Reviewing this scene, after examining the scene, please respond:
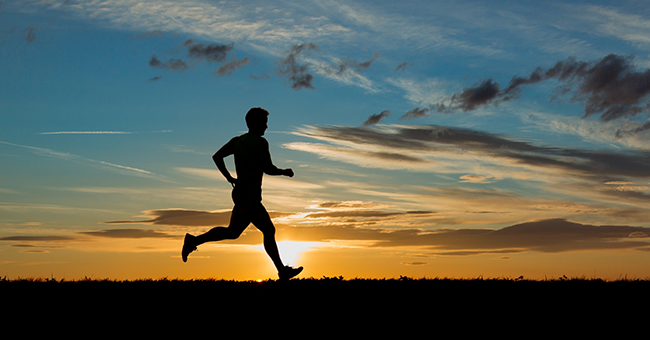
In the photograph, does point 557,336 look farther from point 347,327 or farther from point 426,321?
point 347,327

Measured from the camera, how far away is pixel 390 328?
597 cm

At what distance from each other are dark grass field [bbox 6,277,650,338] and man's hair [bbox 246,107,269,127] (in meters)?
3.17

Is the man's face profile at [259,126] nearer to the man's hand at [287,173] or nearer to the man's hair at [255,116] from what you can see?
the man's hair at [255,116]

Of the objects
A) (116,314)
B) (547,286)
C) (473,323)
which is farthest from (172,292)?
(547,286)

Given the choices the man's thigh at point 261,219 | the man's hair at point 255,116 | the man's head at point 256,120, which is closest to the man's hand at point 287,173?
the man's thigh at point 261,219

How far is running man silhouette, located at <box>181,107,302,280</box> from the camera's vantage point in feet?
Answer: 32.3

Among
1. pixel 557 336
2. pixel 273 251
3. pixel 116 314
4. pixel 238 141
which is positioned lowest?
pixel 557 336

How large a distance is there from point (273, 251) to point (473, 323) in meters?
4.99

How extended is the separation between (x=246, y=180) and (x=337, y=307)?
3810mm

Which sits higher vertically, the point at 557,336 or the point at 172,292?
the point at 172,292

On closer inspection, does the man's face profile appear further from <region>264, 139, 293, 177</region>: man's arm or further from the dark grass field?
the dark grass field

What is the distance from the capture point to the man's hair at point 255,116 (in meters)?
10.2

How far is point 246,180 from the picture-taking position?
32.4ft

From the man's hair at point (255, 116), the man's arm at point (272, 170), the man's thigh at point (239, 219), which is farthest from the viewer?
the man's hair at point (255, 116)
